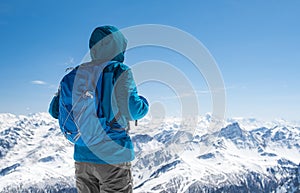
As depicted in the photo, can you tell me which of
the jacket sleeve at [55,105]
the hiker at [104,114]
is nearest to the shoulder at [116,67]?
the hiker at [104,114]

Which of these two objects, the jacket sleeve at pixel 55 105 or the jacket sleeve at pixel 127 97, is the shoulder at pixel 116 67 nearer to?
the jacket sleeve at pixel 127 97

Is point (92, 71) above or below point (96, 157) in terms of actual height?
above

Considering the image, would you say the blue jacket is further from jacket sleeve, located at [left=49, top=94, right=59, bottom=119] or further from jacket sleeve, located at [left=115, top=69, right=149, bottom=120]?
jacket sleeve, located at [left=49, top=94, right=59, bottom=119]

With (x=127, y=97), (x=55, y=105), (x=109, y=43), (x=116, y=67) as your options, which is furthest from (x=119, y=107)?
(x=55, y=105)

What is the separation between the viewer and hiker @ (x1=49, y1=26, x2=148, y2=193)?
357cm

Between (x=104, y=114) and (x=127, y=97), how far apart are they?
357 millimetres

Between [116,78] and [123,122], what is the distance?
566mm

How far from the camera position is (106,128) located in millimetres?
3578

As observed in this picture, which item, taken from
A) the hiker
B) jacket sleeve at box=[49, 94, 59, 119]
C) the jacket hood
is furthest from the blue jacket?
jacket sleeve at box=[49, 94, 59, 119]

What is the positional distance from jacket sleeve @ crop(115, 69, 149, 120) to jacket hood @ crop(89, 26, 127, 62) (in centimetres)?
44

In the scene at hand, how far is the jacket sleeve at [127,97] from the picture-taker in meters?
3.55

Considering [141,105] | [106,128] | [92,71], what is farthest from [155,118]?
[92,71]

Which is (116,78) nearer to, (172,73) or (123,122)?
(123,122)

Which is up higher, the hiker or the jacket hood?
the jacket hood
